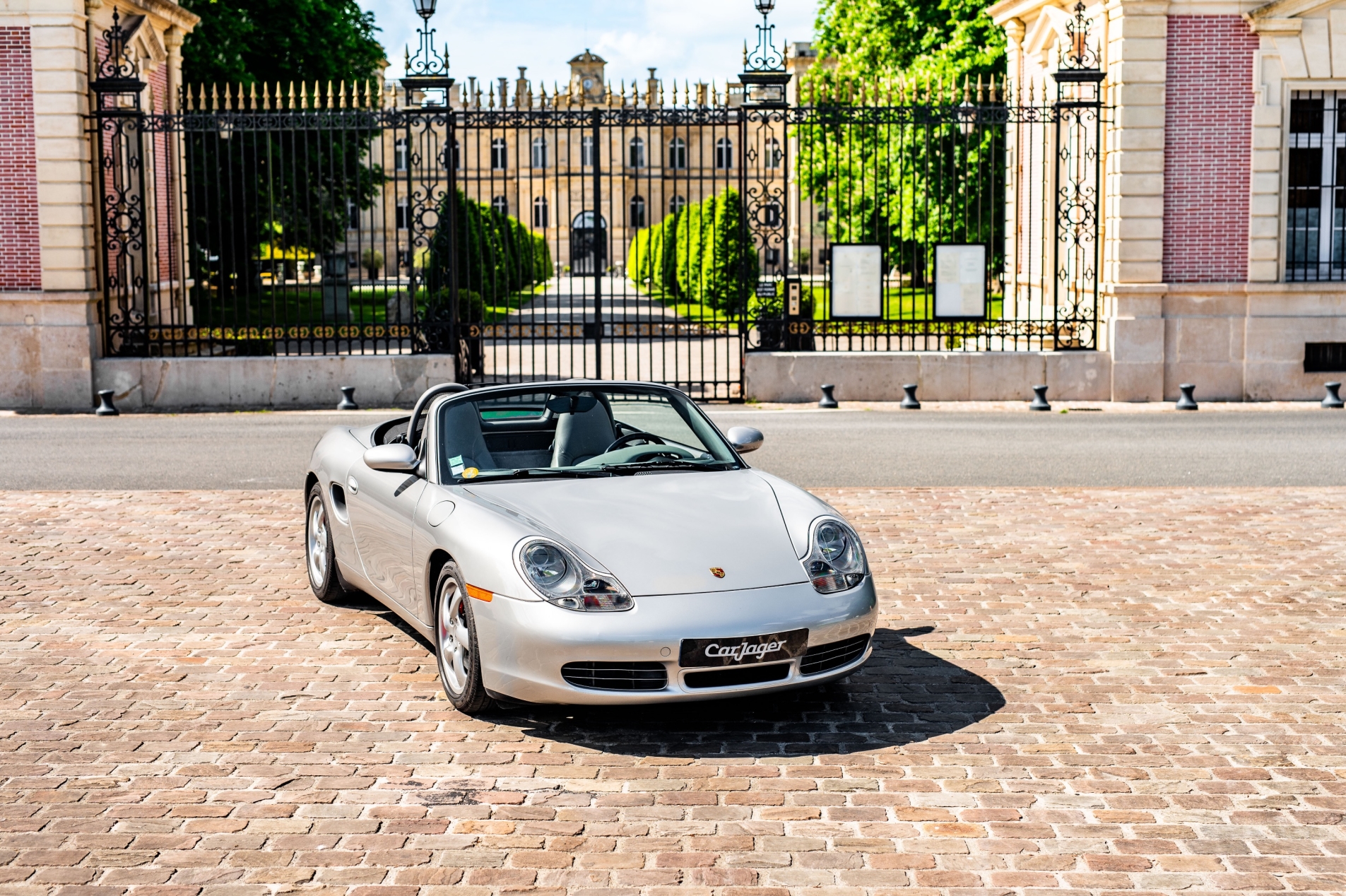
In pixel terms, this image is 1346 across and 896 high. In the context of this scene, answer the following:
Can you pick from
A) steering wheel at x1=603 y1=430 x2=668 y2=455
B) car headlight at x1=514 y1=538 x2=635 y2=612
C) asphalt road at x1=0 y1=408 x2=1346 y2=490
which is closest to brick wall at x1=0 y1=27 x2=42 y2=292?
asphalt road at x1=0 y1=408 x2=1346 y2=490

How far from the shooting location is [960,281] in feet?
66.3

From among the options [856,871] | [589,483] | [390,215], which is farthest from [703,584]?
[390,215]

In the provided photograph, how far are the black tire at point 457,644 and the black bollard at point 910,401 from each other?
13.6 meters

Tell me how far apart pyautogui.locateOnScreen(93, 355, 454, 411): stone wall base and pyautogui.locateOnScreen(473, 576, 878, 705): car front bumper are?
563 inches

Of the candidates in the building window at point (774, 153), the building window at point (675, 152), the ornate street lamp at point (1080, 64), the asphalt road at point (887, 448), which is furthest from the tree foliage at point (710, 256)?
the ornate street lamp at point (1080, 64)

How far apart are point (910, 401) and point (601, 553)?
14.0 metres

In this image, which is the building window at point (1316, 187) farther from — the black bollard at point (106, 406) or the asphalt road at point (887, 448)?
the black bollard at point (106, 406)

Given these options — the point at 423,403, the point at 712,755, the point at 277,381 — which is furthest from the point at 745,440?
the point at 277,381

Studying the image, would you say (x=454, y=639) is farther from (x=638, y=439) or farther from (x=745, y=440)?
(x=745, y=440)

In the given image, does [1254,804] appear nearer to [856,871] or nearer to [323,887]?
[856,871]

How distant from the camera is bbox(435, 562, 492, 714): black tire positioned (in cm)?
589

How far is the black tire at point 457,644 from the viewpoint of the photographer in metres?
5.89

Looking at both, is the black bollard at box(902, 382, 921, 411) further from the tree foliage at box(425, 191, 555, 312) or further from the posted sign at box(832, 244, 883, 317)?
the tree foliage at box(425, 191, 555, 312)

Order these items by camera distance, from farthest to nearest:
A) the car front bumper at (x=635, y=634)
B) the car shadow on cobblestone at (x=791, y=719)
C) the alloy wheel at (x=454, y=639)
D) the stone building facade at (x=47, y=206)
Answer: the stone building facade at (x=47, y=206) → the alloy wheel at (x=454, y=639) → the car shadow on cobblestone at (x=791, y=719) → the car front bumper at (x=635, y=634)
